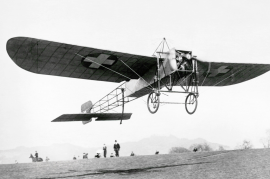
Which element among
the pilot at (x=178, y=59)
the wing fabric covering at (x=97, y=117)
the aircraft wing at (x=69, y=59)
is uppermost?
the aircraft wing at (x=69, y=59)

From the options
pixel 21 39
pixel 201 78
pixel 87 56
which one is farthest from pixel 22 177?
pixel 201 78

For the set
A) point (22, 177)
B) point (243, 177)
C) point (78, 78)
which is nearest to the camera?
point (243, 177)

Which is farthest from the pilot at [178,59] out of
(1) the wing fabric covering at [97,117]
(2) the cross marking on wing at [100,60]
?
(1) the wing fabric covering at [97,117]

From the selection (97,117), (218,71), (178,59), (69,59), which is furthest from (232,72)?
(69,59)

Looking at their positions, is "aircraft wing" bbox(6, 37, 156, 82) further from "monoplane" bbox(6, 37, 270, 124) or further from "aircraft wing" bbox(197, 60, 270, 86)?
"aircraft wing" bbox(197, 60, 270, 86)

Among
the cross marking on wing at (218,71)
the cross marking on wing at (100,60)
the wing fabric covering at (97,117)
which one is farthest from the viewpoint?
the wing fabric covering at (97,117)

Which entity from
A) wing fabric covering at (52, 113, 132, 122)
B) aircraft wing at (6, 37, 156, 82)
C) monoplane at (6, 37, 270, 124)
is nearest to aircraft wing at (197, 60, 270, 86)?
monoplane at (6, 37, 270, 124)

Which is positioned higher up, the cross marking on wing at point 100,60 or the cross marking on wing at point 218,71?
the cross marking on wing at point 100,60

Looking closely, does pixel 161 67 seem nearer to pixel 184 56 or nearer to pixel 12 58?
pixel 184 56

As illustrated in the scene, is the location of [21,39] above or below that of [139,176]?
above

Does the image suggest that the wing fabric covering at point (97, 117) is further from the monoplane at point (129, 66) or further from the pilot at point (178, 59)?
the pilot at point (178, 59)
